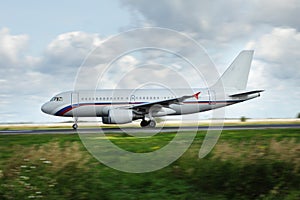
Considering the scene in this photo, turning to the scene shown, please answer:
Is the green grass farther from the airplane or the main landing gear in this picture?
the airplane

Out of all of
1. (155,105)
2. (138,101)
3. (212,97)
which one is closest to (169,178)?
(155,105)

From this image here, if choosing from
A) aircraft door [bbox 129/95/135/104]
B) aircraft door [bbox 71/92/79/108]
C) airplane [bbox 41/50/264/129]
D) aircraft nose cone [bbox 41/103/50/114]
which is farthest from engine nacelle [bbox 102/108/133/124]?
aircraft nose cone [bbox 41/103/50/114]

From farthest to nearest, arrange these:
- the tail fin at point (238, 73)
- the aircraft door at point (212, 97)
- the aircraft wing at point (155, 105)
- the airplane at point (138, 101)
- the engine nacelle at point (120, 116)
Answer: the tail fin at point (238, 73)
the aircraft door at point (212, 97)
the airplane at point (138, 101)
the aircraft wing at point (155, 105)
the engine nacelle at point (120, 116)

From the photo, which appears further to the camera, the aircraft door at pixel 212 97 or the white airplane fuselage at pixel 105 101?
the aircraft door at pixel 212 97

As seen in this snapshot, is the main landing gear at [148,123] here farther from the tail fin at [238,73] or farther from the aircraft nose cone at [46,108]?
the tail fin at [238,73]

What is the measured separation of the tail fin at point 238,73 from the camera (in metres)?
50.1

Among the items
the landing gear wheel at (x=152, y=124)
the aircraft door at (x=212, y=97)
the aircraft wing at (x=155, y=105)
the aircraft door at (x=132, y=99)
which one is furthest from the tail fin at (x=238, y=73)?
the landing gear wheel at (x=152, y=124)

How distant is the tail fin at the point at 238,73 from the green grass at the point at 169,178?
3401cm

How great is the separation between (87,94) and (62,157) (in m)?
29.1

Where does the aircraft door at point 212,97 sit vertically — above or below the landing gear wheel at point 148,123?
above

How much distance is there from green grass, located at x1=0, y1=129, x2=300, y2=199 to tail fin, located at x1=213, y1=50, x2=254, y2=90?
112 ft

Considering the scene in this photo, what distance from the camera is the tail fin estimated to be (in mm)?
50094

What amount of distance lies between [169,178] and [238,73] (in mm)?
37372

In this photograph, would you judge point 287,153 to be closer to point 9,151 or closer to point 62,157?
point 62,157
